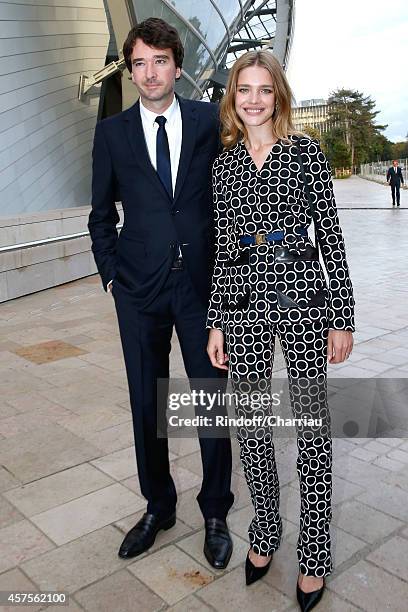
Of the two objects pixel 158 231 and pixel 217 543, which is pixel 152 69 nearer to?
pixel 158 231

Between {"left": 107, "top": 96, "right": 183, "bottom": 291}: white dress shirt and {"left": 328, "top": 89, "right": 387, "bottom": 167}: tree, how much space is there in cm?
8282

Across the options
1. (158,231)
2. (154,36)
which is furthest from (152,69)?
(158,231)

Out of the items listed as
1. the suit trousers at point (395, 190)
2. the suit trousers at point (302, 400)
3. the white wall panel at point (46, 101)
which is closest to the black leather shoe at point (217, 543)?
the suit trousers at point (302, 400)

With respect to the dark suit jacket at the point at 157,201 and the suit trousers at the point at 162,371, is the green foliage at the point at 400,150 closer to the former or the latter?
the dark suit jacket at the point at 157,201

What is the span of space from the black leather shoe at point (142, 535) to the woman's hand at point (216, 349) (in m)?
0.87

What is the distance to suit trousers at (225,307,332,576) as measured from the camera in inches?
89.5

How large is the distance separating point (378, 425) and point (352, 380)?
93 centimetres

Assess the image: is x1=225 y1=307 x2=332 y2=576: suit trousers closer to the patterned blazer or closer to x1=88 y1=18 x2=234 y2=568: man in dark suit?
the patterned blazer

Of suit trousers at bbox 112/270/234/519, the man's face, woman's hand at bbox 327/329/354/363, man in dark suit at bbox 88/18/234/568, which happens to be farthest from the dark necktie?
woman's hand at bbox 327/329/354/363

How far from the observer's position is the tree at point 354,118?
8162cm

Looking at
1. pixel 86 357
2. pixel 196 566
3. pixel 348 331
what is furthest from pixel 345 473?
pixel 86 357

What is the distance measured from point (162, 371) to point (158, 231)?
663 millimetres

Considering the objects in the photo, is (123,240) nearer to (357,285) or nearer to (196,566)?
(196,566)

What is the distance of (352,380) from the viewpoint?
16.4 ft
